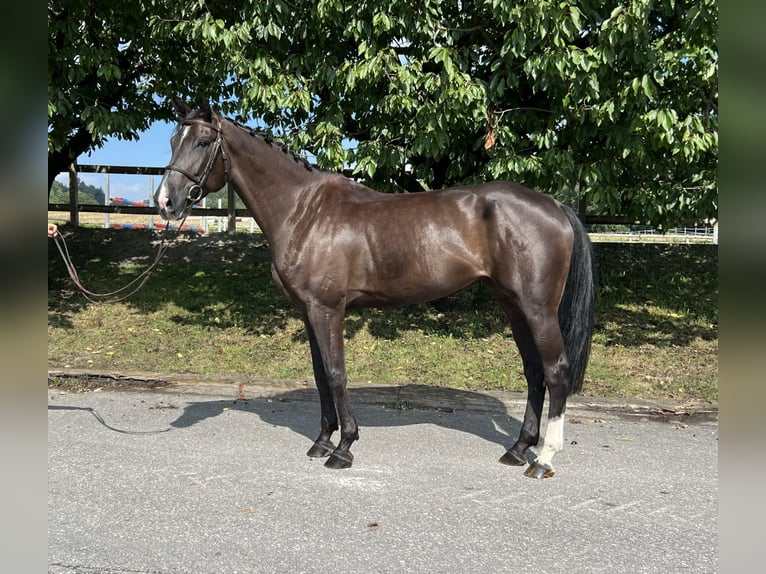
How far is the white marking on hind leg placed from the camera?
12.9 feet

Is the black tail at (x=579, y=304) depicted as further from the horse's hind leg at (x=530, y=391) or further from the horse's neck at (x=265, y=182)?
the horse's neck at (x=265, y=182)

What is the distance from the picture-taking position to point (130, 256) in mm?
10203

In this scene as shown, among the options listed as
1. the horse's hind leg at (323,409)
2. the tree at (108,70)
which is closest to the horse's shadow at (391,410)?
the horse's hind leg at (323,409)

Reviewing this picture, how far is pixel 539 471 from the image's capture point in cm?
386

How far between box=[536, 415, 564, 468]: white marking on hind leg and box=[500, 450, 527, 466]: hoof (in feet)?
0.54

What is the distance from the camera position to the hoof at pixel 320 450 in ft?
13.8

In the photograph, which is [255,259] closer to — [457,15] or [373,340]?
[373,340]

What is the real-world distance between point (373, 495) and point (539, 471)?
1181 mm

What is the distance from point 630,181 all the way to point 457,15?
2.88 m

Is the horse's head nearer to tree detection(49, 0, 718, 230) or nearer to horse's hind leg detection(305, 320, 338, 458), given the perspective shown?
horse's hind leg detection(305, 320, 338, 458)

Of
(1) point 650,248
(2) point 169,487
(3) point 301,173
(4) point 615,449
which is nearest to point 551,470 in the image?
(4) point 615,449

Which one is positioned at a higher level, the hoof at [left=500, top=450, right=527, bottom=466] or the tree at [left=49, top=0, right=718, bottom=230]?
the tree at [left=49, top=0, right=718, bottom=230]

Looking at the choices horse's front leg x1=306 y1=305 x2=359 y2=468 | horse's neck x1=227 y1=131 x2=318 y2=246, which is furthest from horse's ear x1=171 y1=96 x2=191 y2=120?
horse's front leg x1=306 y1=305 x2=359 y2=468

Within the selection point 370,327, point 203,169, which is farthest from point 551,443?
point 370,327
